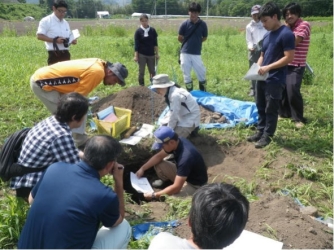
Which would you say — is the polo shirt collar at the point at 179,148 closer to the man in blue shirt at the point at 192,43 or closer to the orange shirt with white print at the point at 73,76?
the orange shirt with white print at the point at 73,76

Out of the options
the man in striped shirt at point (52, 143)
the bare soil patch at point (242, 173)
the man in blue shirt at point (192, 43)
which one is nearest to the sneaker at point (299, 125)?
the bare soil patch at point (242, 173)

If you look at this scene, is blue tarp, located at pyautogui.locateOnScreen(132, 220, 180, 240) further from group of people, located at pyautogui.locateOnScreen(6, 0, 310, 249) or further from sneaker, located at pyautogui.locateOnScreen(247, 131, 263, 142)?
sneaker, located at pyautogui.locateOnScreen(247, 131, 263, 142)

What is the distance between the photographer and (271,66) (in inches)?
185

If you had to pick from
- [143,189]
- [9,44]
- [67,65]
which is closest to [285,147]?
[143,189]

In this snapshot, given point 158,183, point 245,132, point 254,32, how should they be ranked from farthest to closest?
point 254,32
point 245,132
point 158,183

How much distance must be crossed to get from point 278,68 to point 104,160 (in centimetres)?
318

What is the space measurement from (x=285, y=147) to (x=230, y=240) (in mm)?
3676

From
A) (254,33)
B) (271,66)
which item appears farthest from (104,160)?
(254,33)

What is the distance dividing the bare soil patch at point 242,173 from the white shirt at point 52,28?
131 cm

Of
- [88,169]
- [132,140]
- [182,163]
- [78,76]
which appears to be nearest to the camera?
[88,169]

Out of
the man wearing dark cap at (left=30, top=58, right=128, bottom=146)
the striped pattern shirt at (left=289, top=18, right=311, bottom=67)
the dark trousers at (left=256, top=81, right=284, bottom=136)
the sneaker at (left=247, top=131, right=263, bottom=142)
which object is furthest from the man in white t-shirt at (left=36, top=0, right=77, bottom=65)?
the striped pattern shirt at (left=289, top=18, right=311, bottom=67)

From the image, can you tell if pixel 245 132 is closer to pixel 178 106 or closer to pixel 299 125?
pixel 299 125

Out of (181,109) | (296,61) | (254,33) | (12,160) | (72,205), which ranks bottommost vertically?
(181,109)

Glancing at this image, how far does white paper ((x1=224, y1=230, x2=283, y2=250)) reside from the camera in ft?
8.80
